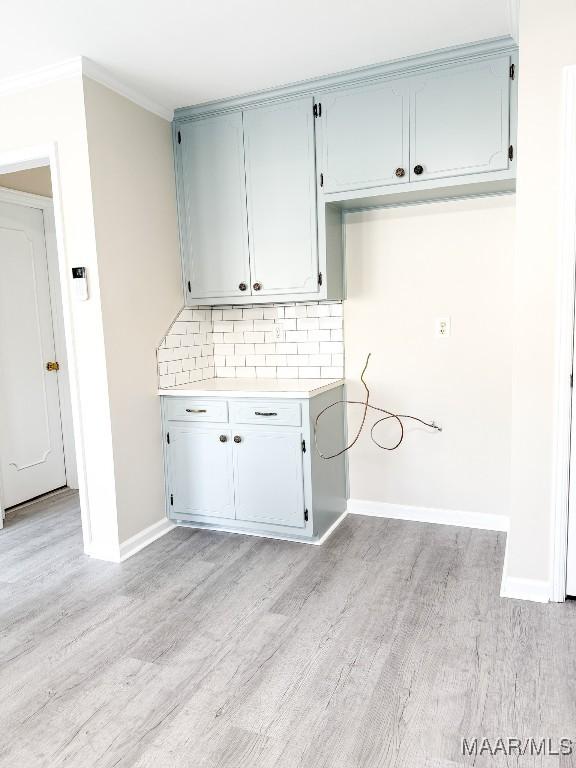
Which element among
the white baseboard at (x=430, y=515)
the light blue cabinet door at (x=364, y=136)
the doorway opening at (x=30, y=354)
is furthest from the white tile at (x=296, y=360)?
the doorway opening at (x=30, y=354)

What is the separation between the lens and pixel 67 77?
275cm

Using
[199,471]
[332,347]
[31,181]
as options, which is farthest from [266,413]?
[31,181]

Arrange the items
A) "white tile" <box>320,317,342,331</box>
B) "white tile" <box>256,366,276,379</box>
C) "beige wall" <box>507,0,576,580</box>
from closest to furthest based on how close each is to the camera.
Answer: "beige wall" <box>507,0,576,580</box>, "white tile" <box>320,317,342,331</box>, "white tile" <box>256,366,276,379</box>

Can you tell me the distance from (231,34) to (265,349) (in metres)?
1.76

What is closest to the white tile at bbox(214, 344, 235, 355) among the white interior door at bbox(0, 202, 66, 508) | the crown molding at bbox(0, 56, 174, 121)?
the white interior door at bbox(0, 202, 66, 508)

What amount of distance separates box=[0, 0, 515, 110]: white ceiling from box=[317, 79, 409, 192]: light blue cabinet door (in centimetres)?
15

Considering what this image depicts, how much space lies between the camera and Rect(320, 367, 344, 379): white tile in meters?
3.48

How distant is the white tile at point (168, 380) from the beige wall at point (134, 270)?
0.18ft

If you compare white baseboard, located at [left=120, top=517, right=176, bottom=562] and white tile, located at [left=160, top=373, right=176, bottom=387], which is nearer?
white baseboard, located at [left=120, top=517, right=176, bottom=562]

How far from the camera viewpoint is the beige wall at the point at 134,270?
2879 millimetres

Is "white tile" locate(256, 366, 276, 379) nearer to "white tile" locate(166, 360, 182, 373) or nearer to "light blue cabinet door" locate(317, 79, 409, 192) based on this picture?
"white tile" locate(166, 360, 182, 373)

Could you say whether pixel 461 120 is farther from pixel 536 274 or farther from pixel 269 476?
pixel 269 476

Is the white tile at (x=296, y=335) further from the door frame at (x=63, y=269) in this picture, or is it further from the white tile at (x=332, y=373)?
the door frame at (x=63, y=269)

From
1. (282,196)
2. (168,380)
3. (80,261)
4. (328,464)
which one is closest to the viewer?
(80,261)
